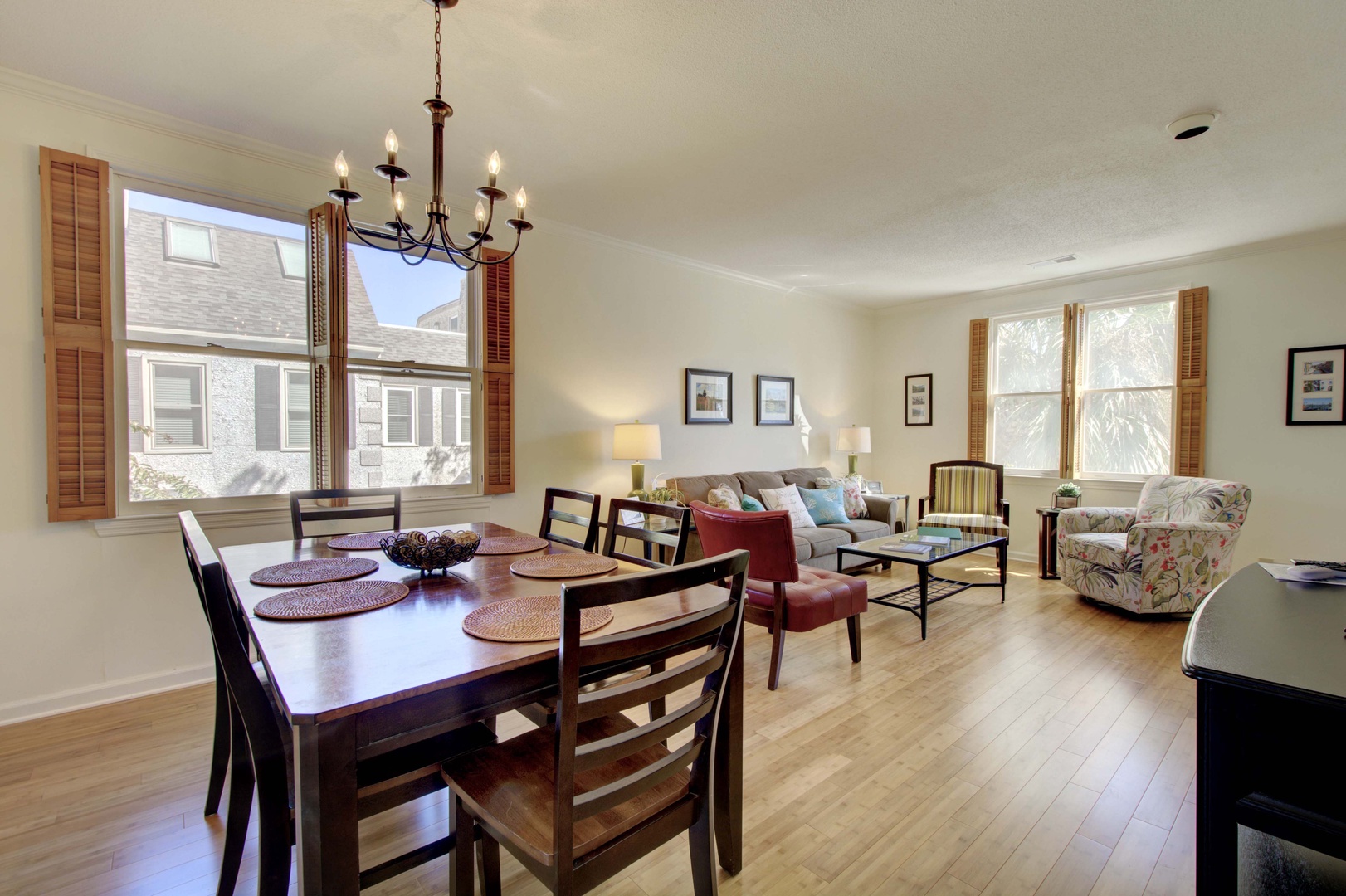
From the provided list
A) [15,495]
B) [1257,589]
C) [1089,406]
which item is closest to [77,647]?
[15,495]

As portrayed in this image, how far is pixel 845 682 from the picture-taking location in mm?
2902

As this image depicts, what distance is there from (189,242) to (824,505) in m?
4.70

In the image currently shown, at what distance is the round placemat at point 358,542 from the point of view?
2.17m

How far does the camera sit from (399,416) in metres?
3.50

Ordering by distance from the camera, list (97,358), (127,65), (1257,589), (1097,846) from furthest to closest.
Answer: (97,358)
(127,65)
(1097,846)
(1257,589)

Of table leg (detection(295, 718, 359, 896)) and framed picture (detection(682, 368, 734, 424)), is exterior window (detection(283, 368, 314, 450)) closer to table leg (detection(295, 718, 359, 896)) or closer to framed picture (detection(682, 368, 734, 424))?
table leg (detection(295, 718, 359, 896))

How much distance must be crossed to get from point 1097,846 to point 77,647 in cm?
401

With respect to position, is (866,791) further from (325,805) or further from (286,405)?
(286,405)

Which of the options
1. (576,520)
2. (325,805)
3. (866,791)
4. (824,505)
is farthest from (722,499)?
(325,805)

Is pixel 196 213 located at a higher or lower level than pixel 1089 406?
higher

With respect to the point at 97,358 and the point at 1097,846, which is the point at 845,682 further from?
the point at 97,358

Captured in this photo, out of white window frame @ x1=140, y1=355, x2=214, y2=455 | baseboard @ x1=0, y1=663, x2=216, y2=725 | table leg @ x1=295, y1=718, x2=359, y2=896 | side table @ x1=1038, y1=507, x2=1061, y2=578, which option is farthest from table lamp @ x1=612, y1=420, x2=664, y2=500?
side table @ x1=1038, y1=507, x2=1061, y2=578

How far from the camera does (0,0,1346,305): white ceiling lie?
206 cm

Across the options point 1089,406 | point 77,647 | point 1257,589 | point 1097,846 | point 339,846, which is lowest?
point 1097,846
